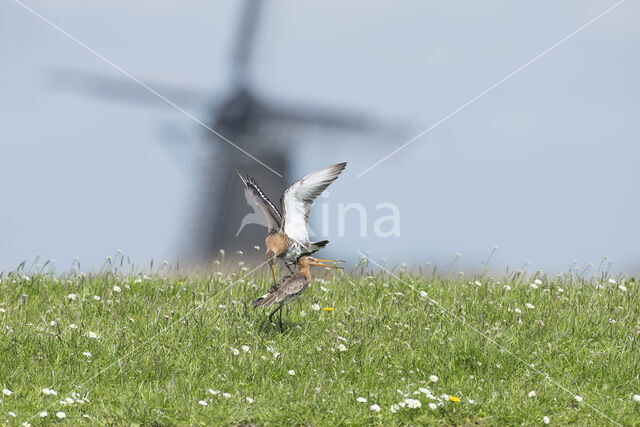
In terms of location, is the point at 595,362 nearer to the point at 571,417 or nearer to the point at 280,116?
the point at 571,417

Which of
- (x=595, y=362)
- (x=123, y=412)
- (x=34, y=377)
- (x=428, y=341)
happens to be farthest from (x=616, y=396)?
(x=34, y=377)

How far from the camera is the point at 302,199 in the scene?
325 inches

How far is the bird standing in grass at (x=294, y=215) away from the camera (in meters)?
8.14

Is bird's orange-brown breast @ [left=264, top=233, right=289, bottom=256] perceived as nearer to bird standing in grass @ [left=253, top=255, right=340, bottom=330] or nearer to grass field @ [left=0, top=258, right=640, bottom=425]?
bird standing in grass @ [left=253, top=255, right=340, bottom=330]

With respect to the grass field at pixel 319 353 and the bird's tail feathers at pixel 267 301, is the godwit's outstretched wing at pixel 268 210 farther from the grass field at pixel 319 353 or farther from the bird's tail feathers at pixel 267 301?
the grass field at pixel 319 353

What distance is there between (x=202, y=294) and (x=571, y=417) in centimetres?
512

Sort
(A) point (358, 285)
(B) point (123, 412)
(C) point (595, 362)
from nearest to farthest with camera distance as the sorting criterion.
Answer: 1. (B) point (123, 412)
2. (C) point (595, 362)
3. (A) point (358, 285)

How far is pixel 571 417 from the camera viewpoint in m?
7.35

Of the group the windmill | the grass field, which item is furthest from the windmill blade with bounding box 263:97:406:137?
the grass field

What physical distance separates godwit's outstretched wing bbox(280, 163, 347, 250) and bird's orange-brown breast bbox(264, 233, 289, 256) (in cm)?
8

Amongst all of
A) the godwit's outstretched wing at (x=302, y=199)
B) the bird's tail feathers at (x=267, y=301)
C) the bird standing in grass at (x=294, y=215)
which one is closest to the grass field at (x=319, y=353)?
the bird's tail feathers at (x=267, y=301)

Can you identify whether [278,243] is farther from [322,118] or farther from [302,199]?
[322,118]

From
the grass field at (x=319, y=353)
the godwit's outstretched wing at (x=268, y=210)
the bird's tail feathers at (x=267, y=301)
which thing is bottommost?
the grass field at (x=319, y=353)

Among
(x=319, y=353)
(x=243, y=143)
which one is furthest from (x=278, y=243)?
(x=243, y=143)
